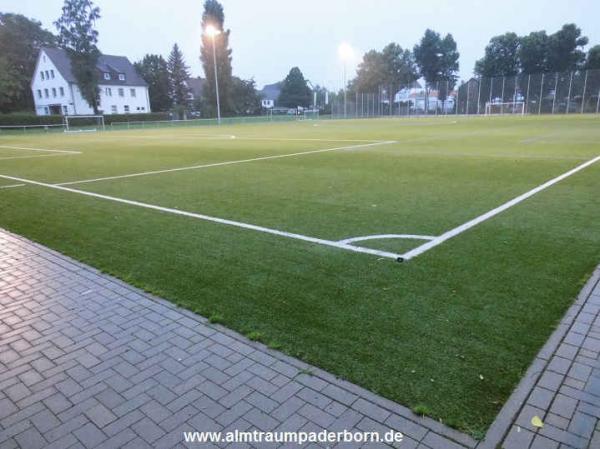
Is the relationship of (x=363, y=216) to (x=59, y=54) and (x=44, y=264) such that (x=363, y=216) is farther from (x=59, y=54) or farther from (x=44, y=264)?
(x=59, y=54)

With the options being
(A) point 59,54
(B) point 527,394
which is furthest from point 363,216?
(A) point 59,54

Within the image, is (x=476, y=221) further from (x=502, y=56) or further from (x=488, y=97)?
(x=502, y=56)

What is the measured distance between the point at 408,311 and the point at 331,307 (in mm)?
692

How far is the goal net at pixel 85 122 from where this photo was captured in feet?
164

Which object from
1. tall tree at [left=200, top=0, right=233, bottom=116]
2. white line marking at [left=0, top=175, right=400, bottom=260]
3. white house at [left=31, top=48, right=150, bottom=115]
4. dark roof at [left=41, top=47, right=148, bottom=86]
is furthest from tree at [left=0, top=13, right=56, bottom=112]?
white line marking at [left=0, top=175, right=400, bottom=260]

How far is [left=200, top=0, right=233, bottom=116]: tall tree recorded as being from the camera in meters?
73.5

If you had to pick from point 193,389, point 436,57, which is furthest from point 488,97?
point 193,389

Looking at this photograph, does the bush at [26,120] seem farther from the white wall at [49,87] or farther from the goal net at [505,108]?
the goal net at [505,108]

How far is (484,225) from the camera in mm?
6594

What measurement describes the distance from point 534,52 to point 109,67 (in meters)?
69.2

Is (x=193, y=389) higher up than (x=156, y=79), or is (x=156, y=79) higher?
(x=156, y=79)

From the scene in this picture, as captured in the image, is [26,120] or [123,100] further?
[123,100]

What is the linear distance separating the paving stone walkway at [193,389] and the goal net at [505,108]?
61691 millimetres

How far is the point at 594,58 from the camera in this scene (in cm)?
6794
